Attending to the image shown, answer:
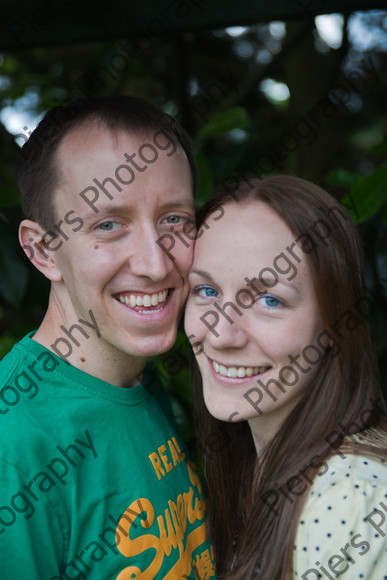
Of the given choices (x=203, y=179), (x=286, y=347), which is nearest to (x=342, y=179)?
(x=203, y=179)

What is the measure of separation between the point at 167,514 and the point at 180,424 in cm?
58

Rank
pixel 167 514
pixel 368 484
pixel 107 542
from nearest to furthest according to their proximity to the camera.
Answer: pixel 368 484, pixel 107 542, pixel 167 514

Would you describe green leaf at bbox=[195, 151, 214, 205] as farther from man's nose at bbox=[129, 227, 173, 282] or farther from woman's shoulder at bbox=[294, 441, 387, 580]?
woman's shoulder at bbox=[294, 441, 387, 580]

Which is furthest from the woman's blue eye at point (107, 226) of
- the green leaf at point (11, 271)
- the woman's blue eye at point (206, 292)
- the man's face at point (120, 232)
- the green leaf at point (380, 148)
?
the green leaf at point (380, 148)

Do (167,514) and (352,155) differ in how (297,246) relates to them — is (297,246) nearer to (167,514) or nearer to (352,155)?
(167,514)

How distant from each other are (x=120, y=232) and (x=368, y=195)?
29.5 inches

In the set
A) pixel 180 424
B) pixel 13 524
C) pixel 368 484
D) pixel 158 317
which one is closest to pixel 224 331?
pixel 158 317

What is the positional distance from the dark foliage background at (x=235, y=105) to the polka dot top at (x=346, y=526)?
74 centimetres

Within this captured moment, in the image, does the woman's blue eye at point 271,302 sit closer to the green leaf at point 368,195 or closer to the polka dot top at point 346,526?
the polka dot top at point 346,526

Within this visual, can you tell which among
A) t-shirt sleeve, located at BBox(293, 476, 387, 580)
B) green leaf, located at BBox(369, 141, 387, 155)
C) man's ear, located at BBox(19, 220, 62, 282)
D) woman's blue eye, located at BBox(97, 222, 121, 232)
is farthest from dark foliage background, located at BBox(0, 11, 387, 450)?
t-shirt sleeve, located at BBox(293, 476, 387, 580)

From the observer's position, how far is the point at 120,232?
5.11 feet

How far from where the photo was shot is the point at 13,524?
137 cm

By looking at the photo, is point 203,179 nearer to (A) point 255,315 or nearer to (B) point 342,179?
(B) point 342,179

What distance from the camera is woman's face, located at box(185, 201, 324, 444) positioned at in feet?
4.86
